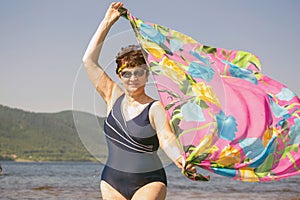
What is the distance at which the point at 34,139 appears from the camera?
501 ft

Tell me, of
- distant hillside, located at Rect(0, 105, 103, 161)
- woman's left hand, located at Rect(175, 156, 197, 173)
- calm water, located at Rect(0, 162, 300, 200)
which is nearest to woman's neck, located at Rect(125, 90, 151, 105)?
woman's left hand, located at Rect(175, 156, 197, 173)

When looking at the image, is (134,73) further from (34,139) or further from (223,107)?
(34,139)

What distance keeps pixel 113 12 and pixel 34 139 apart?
150662 millimetres

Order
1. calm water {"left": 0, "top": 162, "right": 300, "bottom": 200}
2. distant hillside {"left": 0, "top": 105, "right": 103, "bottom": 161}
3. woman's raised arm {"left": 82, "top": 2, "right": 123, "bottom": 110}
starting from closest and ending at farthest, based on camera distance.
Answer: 1. woman's raised arm {"left": 82, "top": 2, "right": 123, "bottom": 110}
2. calm water {"left": 0, "top": 162, "right": 300, "bottom": 200}
3. distant hillside {"left": 0, "top": 105, "right": 103, "bottom": 161}

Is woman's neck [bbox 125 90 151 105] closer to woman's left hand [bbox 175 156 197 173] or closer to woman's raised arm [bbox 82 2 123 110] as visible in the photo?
woman's raised arm [bbox 82 2 123 110]

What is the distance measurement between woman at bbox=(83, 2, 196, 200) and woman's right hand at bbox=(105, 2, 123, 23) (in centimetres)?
26

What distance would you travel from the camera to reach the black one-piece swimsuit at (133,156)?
14.8ft

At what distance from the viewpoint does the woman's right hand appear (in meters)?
4.85

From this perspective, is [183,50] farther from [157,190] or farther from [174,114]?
[157,190]

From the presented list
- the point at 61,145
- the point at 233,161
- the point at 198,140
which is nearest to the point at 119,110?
Answer: the point at 198,140

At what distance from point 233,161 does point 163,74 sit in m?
0.88

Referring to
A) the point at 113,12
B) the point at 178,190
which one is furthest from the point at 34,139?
the point at 113,12

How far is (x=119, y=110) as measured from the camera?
4.65 metres

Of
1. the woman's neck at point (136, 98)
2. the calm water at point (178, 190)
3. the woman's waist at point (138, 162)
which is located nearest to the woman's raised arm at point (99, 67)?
the woman's neck at point (136, 98)
